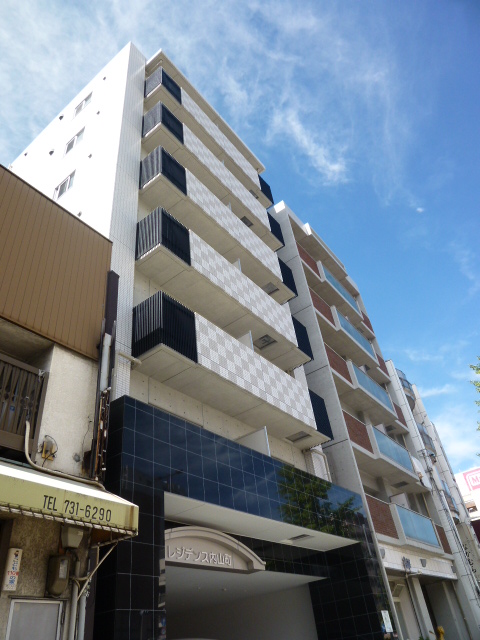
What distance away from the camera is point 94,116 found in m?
20.8

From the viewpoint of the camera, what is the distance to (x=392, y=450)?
2530 cm

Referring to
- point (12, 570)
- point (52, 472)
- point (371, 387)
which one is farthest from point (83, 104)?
point (12, 570)

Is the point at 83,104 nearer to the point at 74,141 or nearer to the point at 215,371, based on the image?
the point at 74,141

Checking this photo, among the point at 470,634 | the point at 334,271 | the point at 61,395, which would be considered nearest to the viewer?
the point at 61,395

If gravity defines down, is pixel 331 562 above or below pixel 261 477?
below

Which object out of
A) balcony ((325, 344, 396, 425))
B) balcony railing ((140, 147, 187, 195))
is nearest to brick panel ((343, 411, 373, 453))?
balcony ((325, 344, 396, 425))

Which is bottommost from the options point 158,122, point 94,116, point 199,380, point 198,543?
point 198,543

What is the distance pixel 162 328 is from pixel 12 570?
6558 mm

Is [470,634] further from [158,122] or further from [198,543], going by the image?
[158,122]

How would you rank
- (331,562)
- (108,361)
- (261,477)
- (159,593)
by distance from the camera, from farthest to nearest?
(331,562) < (261,477) < (108,361) < (159,593)

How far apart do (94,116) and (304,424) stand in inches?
617

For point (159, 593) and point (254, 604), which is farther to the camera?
point (254, 604)

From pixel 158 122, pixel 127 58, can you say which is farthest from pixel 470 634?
pixel 127 58

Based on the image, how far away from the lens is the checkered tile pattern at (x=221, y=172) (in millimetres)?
21375
